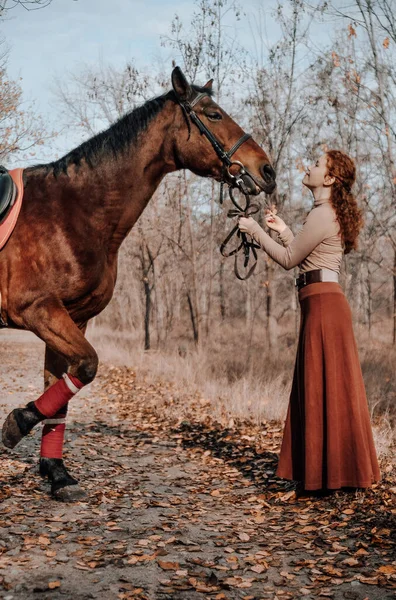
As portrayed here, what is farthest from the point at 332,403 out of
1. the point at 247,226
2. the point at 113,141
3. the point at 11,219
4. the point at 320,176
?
the point at 11,219

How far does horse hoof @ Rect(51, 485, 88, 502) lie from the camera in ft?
14.3

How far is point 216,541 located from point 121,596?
102 cm

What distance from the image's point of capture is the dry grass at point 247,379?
786cm

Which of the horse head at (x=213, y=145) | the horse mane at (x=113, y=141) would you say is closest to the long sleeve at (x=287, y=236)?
the horse head at (x=213, y=145)

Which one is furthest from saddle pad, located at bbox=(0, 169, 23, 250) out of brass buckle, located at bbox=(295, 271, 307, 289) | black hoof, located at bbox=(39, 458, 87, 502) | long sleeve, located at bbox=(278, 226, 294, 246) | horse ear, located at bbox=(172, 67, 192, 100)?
brass buckle, located at bbox=(295, 271, 307, 289)

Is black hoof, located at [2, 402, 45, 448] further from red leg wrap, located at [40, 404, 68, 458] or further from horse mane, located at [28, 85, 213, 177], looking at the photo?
horse mane, located at [28, 85, 213, 177]

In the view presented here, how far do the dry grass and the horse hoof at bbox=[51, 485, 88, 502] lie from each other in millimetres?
2808

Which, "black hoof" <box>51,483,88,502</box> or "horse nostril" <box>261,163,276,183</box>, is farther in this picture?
"black hoof" <box>51,483,88,502</box>

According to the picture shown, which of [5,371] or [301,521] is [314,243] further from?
[5,371]

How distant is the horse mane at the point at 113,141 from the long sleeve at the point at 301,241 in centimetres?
112

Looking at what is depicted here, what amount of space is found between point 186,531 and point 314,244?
2161 mm

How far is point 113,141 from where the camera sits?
4.26 m

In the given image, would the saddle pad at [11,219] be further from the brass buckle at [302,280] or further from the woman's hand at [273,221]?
the brass buckle at [302,280]

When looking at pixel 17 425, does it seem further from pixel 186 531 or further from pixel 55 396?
pixel 186 531
